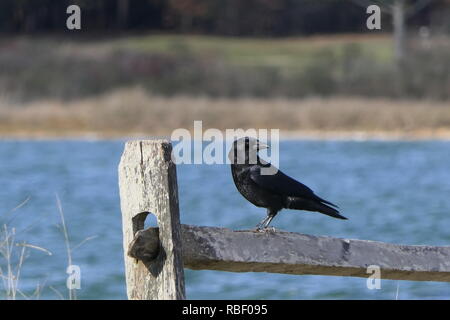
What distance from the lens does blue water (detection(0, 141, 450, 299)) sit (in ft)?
32.8

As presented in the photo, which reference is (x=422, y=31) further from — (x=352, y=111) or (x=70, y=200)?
(x=70, y=200)

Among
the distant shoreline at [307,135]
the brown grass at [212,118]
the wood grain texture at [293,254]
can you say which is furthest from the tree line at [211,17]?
the wood grain texture at [293,254]

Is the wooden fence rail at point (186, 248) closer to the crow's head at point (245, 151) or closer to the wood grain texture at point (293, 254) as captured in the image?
the wood grain texture at point (293, 254)

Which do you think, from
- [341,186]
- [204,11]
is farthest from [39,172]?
[204,11]

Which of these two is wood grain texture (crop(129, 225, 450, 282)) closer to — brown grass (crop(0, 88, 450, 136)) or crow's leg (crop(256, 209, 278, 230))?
crow's leg (crop(256, 209, 278, 230))

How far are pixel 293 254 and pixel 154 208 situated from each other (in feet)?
1.64

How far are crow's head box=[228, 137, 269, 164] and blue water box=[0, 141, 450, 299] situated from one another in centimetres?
106

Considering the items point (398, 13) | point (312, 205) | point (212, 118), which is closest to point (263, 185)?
point (312, 205)

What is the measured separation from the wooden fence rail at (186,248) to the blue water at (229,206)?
111 cm

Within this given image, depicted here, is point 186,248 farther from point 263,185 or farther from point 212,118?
point 212,118

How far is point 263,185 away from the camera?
14.0 ft

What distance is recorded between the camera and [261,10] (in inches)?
1570

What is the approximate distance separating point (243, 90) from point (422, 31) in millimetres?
11666

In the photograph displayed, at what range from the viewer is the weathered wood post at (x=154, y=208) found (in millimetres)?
3500
